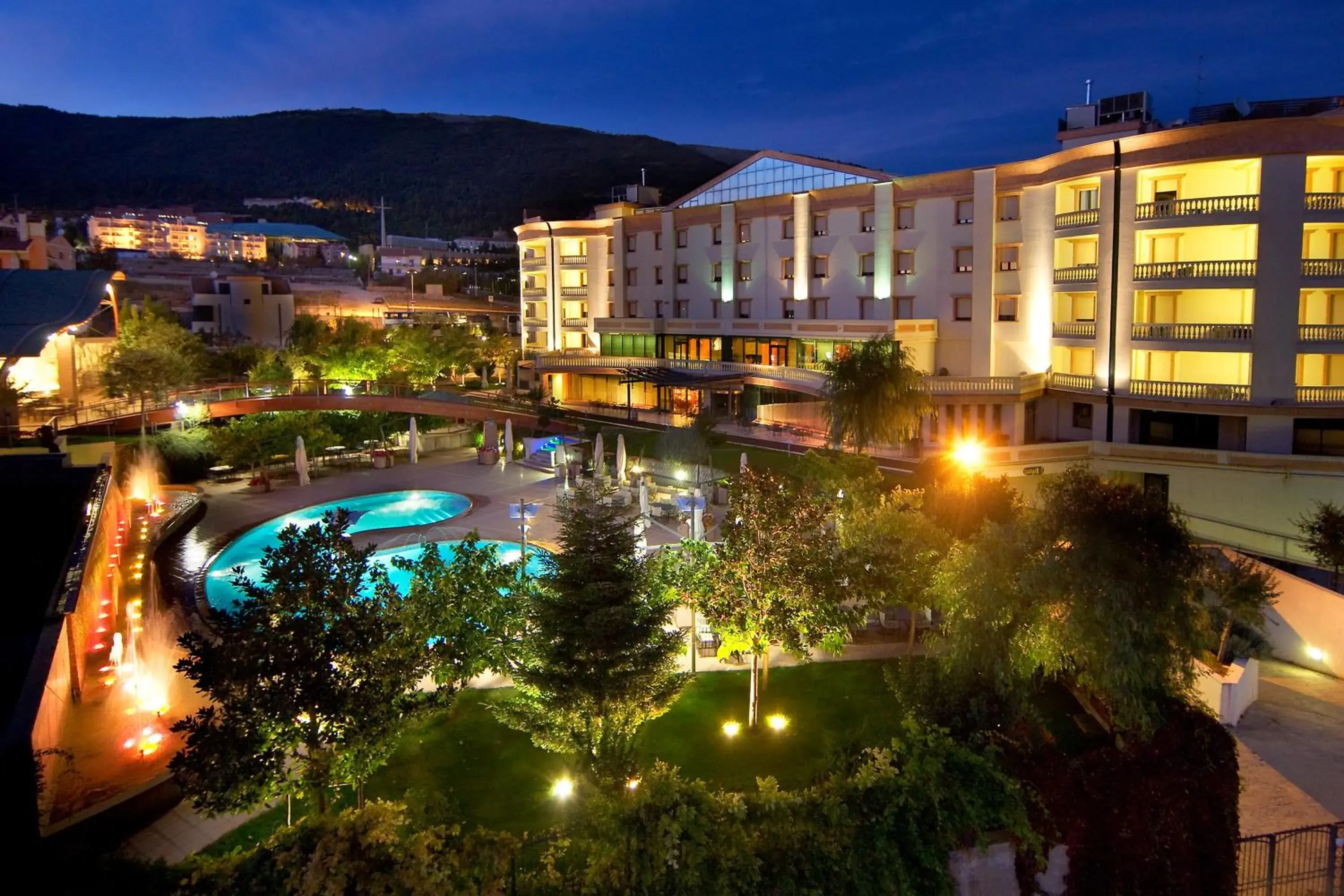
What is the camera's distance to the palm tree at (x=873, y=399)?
32.0 metres

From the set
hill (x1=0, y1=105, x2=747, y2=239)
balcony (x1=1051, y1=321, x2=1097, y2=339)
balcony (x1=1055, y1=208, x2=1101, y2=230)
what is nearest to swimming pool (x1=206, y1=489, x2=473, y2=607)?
balcony (x1=1051, y1=321, x2=1097, y2=339)

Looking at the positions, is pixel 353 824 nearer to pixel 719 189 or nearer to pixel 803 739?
pixel 803 739

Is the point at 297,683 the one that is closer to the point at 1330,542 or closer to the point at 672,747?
the point at 672,747

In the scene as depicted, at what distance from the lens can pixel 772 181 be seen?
166 feet

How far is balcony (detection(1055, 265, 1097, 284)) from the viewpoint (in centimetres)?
3569

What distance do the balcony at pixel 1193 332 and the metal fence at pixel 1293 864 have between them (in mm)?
23691

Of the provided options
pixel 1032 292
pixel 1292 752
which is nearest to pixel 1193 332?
pixel 1032 292

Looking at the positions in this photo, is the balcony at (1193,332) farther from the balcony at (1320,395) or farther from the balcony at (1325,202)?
the balcony at (1325,202)

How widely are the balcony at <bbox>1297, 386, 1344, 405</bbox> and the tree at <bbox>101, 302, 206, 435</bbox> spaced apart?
4058cm

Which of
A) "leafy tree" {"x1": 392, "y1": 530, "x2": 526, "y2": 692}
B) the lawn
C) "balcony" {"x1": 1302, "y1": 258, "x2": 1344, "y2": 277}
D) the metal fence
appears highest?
"balcony" {"x1": 1302, "y1": 258, "x2": 1344, "y2": 277}

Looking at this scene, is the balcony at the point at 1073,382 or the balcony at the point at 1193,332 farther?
the balcony at the point at 1073,382

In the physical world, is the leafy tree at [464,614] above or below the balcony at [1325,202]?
below

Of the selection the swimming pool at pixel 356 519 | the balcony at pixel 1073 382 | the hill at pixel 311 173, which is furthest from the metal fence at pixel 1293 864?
the hill at pixel 311 173

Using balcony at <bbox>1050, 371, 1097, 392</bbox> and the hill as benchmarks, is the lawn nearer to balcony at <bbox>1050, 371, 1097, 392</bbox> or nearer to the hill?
balcony at <bbox>1050, 371, 1097, 392</bbox>
